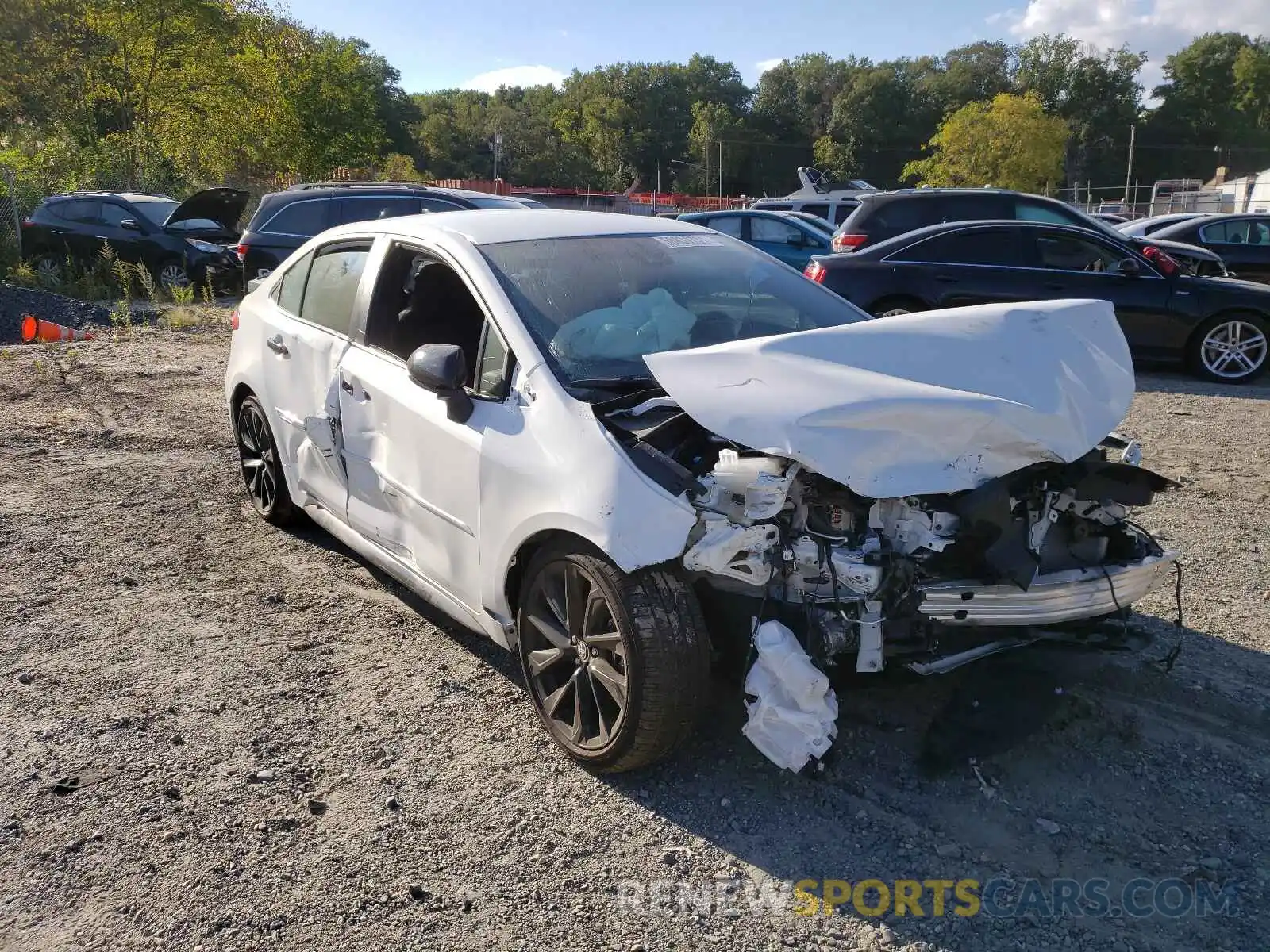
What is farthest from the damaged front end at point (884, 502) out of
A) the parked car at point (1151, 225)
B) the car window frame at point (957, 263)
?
Result: the parked car at point (1151, 225)

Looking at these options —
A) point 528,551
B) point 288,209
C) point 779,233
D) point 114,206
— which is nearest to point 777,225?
point 779,233

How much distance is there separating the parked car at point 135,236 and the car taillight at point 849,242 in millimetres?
10568

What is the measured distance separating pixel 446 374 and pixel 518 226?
1082 mm

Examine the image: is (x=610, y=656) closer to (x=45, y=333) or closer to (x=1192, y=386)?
(x=1192, y=386)

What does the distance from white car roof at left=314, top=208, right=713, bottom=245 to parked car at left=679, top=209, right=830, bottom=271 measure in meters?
9.86

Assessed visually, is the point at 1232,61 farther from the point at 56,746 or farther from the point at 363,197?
the point at 56,746

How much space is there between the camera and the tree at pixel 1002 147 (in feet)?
171

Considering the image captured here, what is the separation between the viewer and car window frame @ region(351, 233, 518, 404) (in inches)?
138

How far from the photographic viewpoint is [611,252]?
4090 millimetres

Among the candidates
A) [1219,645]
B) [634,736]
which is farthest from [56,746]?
[1219,645]

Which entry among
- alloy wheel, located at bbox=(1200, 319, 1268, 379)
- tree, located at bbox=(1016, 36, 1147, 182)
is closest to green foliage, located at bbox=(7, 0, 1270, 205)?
tree, located at bbox=(1016, 36, 1147, 182)

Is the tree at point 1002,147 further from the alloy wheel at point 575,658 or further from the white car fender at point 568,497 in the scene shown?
the alloy wheel at point 575,658

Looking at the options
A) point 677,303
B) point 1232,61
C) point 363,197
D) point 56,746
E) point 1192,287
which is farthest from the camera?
point 1232,61

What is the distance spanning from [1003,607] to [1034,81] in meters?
98.1
